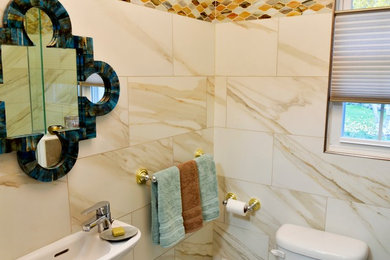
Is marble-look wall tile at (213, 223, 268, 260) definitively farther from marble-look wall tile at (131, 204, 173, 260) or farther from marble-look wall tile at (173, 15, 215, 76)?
marble-look wall tile at (173, 15, 215, 76)

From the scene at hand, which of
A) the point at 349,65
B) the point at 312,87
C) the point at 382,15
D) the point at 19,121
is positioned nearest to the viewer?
the point at 19,121

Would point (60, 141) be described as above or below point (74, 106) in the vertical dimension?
below

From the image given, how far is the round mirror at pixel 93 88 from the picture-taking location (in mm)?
1288

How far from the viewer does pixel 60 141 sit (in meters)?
1.22

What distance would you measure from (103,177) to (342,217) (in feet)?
4.14

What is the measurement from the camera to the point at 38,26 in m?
1.12

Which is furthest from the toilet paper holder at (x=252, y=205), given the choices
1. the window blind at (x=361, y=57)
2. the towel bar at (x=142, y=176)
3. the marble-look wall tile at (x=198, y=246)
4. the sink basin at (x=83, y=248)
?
the sink basin at (x=83, y=248)

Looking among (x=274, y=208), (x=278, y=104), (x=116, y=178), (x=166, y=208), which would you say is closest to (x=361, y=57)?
(x=278, y=104)

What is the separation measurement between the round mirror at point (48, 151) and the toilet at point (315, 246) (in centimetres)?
119

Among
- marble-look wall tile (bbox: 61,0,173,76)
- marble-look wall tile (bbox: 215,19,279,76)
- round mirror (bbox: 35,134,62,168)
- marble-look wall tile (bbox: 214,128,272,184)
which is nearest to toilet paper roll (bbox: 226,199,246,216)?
marble-look wall tile (bbox: 214,128,272,184)

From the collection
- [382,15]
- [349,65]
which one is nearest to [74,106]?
[349,65]

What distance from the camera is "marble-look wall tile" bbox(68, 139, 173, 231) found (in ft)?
4.35

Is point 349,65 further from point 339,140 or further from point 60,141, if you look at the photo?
point 60,141

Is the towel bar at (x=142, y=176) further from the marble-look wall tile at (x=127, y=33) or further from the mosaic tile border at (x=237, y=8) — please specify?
the mosaic tile border at (x=237, y=8)
